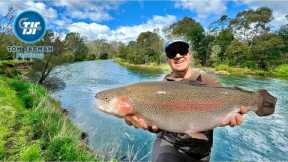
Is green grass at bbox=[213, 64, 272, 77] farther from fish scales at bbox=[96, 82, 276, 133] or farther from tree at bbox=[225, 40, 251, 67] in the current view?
fish scales at bbox=[96, 82, 276, 133]

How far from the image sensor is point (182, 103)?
3.21 meters

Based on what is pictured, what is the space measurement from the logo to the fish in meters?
16.4

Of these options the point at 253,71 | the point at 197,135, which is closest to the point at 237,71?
the point at 253,71

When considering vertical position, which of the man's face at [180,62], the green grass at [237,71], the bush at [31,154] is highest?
the man's face at [180,62]

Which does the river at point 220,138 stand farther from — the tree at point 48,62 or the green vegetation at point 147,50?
the green vegetation at point 147,50

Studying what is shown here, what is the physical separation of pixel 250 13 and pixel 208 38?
34.9 feet

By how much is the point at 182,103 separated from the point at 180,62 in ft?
1.60

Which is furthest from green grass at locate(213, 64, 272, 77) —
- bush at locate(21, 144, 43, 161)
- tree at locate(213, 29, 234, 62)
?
bush at locate(21, 144, 43, 161)

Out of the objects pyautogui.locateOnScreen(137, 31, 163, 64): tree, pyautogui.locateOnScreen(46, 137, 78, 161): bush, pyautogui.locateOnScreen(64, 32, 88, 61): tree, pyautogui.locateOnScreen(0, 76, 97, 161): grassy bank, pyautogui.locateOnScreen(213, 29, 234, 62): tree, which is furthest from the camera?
pyautogui.locateOnScreen(137, 31, 163, 64): tree

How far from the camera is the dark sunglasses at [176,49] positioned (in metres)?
3.58

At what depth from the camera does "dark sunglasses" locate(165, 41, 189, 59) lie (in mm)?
3575

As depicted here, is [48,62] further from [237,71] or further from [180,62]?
[237,71]

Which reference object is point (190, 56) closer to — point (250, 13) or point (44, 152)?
point (44, 152)

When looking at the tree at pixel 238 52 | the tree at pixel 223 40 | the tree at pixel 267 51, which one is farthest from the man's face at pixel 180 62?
the tree at pixel 223 40
